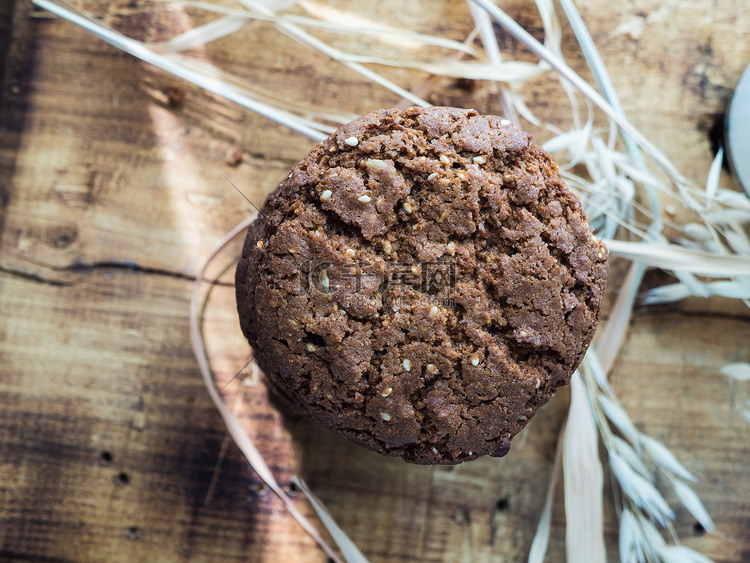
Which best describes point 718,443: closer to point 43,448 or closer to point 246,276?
point 246,276

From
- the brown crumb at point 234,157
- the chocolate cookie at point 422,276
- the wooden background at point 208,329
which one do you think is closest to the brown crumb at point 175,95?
the wooden background at point 208,329

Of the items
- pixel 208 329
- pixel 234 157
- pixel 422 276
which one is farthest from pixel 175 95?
pixel 422 276

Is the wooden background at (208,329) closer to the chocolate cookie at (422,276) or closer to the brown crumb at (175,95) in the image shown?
the brown crumb at (175,95)

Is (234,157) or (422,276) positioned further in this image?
(234,157)

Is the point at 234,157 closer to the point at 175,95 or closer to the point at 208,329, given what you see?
the point at 175,95

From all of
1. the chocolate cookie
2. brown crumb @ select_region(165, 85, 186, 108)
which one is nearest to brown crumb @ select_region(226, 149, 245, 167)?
brown crumb @ select_region(165, 85, 186, 108)

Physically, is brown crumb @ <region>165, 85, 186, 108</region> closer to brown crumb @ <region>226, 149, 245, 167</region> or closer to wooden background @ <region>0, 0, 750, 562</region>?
wooden background @ <region>0, 0, 750, 562</region>

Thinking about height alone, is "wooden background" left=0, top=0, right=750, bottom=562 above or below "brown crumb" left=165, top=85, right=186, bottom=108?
below
